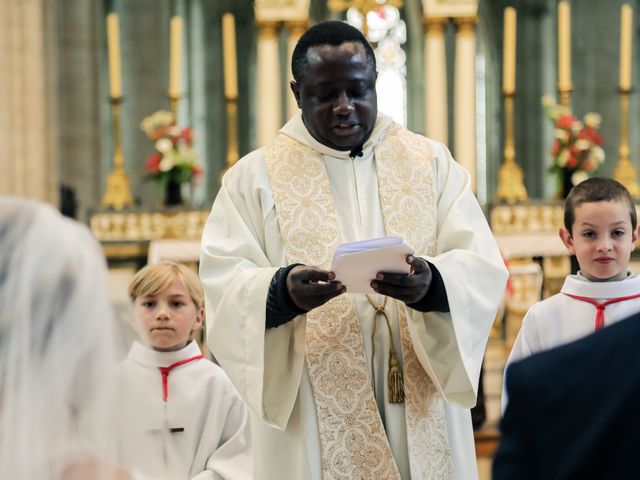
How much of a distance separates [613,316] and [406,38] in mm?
10927

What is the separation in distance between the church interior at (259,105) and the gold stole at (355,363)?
2.56 m

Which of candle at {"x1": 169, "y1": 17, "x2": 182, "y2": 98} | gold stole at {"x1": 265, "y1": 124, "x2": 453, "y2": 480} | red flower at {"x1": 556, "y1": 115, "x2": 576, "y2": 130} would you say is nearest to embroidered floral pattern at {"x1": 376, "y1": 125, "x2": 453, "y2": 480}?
gold stole at {"x1": 265, "y1": 124, "x2": 453, "y2": 480}

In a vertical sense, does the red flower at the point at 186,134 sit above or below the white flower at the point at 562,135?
above

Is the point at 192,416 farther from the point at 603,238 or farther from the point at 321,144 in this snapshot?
the point at 603,238

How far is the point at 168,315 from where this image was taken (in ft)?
11.5

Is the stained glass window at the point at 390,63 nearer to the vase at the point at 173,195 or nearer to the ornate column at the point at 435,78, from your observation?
the ornate column at the point at 435,78

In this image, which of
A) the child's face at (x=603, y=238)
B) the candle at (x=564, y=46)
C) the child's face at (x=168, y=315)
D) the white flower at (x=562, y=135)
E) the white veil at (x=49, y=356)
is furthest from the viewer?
the candle at (x=564, y=46)

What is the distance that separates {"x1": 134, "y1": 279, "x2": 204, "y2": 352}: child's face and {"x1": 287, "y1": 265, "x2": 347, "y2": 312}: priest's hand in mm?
781

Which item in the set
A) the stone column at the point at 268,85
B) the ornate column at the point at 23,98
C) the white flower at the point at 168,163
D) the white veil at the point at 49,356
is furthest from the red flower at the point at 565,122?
the white veil at the point at 49,356

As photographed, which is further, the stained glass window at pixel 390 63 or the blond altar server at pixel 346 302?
the stained glass window at pixel 390 63

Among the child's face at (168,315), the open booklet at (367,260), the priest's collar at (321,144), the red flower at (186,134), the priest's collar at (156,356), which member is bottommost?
the priest's collar at (156,356)

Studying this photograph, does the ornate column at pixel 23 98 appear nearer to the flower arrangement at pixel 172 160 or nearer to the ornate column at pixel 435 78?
the flower arrangement at pixel 172 160

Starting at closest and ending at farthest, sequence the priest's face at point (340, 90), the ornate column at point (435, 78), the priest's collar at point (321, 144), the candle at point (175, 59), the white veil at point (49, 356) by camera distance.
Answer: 1. the white veil at point (49, 356)
2. the priest's face at point (340, 90)
3. the priest's collar at point (321, 144)
4. the candle at point (175, 59)
5. the ornate column at point (435, 78)

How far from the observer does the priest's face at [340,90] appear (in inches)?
122
